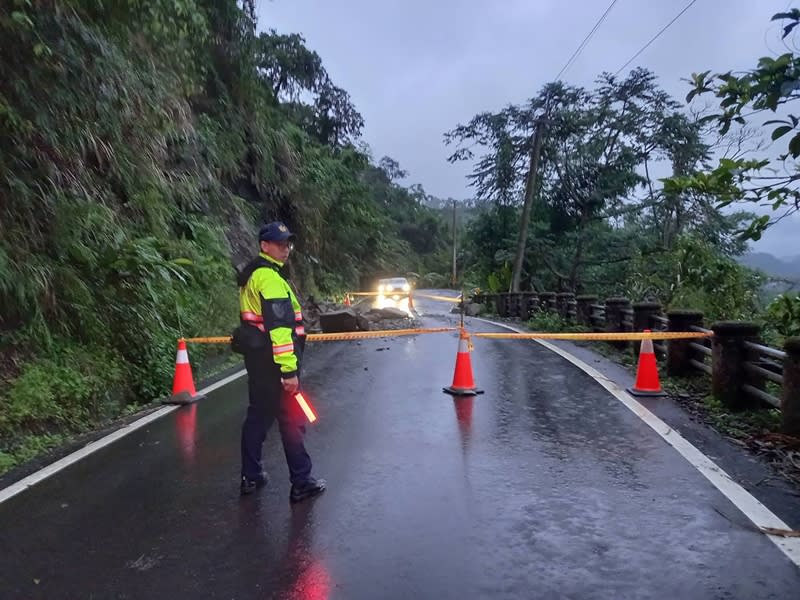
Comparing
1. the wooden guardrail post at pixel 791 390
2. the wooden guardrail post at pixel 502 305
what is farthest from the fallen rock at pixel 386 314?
the wooden guardrail post at pixel 791 390

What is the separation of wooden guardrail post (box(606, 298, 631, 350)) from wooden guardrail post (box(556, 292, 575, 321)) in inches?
211

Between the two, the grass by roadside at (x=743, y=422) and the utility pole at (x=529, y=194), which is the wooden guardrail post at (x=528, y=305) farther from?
the grass by roadside at (x=743, y=422)

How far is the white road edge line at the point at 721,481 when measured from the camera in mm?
3873

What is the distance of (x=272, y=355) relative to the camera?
4648 millimetres

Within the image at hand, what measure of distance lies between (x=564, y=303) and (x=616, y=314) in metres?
5.91

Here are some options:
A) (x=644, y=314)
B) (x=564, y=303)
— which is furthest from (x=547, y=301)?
(x=644, y=314)

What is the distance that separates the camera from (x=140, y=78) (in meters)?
9.74

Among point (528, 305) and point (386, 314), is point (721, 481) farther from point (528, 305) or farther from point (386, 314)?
point (528, 305)

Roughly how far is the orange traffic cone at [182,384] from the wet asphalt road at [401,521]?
1.00 m

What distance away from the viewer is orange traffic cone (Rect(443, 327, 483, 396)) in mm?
8477

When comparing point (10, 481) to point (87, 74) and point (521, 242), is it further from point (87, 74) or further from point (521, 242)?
point (521, 242)

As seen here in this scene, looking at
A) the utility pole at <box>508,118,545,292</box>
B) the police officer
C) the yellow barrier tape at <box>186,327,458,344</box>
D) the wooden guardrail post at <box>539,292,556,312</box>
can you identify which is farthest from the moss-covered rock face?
the utility pole at <box>508,118,545,292</box>

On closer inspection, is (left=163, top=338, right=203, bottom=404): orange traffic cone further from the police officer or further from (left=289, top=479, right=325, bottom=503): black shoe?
(left=289, top=479, right=325, bottom=503): black shoe

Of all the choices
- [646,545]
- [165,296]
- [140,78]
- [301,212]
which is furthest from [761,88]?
[301,212]
